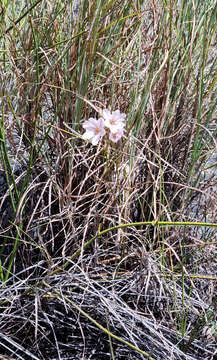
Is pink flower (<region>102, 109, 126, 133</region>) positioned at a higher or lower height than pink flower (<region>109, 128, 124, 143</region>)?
higher

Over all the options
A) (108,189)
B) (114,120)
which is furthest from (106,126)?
(108,189)

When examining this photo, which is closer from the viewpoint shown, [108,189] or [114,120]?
[114,120]

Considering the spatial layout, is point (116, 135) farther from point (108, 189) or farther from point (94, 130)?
point (108, 189)

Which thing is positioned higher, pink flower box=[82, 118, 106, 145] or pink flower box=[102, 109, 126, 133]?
pink flower box=[102, 109, 126, 133]

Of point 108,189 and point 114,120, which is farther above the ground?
point 114,120
